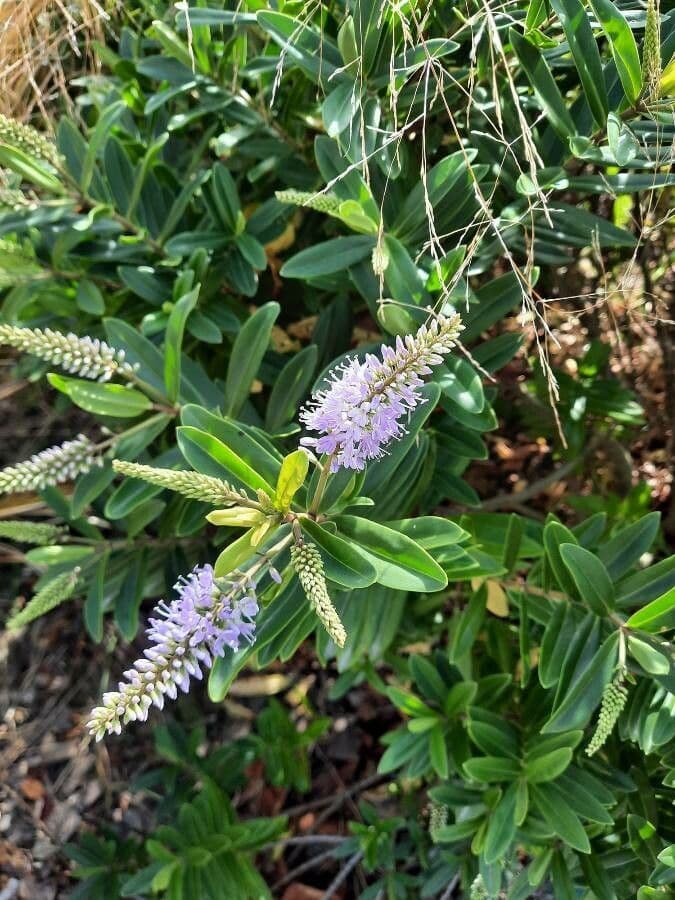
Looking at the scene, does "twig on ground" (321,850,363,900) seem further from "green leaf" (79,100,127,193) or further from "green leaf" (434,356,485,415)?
"green leaf" (79,100,127,193)

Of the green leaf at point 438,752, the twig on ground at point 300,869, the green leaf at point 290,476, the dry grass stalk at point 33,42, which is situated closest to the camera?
the green leaf at point 290,476

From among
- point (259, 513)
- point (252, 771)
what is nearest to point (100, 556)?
point (259, 513)

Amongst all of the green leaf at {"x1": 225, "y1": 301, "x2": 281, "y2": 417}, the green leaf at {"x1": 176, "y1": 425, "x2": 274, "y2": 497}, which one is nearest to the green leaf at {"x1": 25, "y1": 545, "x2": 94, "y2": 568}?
the green leaf at {"x1": 225, "y1": 301, "x2": 281, "y2": 417}

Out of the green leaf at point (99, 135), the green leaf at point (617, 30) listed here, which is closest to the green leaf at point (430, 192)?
the green leaf at point (617, 30)

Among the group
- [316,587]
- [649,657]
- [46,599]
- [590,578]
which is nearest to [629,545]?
[590,578]

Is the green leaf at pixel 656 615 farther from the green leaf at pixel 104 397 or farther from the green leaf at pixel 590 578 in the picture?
the green leaf at pixel 104 397

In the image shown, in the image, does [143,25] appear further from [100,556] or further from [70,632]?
[70,632]
